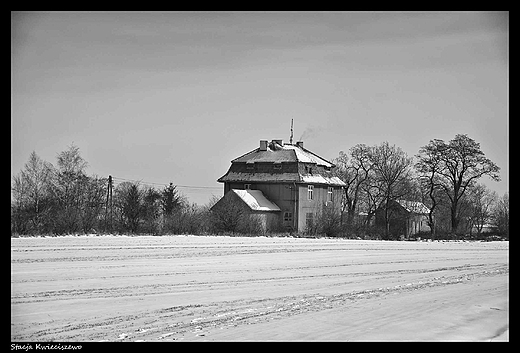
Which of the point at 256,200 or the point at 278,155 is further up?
the point at 278,155

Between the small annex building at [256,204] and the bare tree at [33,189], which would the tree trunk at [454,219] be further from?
the bare tree at [33,189]

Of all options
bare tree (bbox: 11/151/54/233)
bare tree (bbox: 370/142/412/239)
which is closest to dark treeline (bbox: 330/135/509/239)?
bare tree (bbox: 370/142/412/239)

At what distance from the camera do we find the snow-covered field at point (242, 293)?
60.0 feet

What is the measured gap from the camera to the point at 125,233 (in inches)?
1861

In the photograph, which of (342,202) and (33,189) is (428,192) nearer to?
(342,202)

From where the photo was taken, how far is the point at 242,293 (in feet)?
81.5

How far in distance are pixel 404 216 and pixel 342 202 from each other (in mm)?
11426

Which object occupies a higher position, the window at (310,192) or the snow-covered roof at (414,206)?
the window at (310,192)

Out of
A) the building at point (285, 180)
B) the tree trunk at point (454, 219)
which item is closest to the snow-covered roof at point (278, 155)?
the building at point (285, 180)

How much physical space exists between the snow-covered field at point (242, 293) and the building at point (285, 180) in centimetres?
3262

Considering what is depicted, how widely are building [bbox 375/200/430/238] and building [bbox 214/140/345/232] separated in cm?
582

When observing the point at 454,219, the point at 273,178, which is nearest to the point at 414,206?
the point at 454,219

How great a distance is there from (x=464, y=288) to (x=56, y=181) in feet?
182
